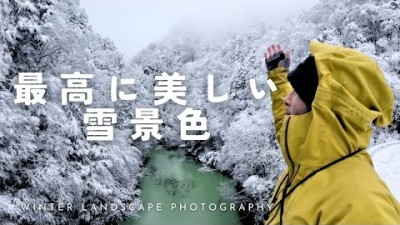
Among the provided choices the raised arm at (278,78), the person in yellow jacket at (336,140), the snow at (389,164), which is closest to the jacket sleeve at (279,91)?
the raised arm at (278,78)

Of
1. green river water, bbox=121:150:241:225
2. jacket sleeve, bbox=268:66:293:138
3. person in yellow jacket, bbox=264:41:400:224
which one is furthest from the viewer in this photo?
green river water, bbox=121:150:241:225

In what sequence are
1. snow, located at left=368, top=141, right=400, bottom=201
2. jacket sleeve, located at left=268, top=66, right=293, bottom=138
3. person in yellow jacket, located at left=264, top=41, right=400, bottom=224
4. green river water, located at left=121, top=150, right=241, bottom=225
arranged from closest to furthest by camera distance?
person in yellow jacket, located at left=264, top=41, right=400, bottom=224 < jacket sleeve, located at left=268, top=66, right=293, bottom=138 < snow, located at left=368, top=141, right=400, bottom=201 < green river water, located at left=121, top=150, right=241, bottom=225

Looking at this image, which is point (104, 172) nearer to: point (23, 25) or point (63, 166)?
point (63, 166)

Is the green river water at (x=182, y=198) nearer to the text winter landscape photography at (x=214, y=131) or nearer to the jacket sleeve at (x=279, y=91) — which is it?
the text winter landscape photography at (x=214, y=131)

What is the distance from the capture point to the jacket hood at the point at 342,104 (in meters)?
1.35

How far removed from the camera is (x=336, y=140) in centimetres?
137

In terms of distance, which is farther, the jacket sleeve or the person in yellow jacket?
the jacket sleeve

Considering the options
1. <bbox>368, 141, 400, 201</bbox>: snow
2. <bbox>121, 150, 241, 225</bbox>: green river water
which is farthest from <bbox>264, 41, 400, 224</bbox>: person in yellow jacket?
<bbox>121, 150, 241, 225</bbox>: green river water

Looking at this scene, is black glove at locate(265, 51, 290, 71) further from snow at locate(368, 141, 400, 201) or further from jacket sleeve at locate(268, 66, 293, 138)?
snow at locate(368, 141, 400, 201)

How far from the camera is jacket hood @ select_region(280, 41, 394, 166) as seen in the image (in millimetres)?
1348

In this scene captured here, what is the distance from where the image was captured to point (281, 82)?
215cm

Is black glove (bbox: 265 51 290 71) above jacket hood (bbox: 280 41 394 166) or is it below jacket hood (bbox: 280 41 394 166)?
above

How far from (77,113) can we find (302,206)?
12.0 meters

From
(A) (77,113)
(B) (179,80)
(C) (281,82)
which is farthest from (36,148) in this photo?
(C) (281,82)
